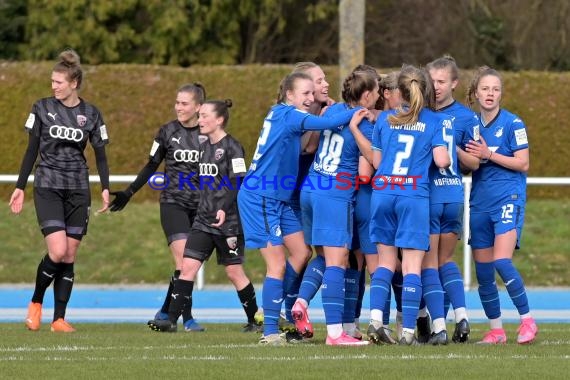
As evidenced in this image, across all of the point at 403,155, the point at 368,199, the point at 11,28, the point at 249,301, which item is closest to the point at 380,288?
the point at 368,199

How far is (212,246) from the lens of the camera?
11047mm

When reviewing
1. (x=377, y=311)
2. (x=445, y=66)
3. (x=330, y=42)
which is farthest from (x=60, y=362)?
(x=330, y=42)

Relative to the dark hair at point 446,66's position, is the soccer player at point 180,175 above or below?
below

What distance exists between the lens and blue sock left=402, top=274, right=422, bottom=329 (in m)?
9.12

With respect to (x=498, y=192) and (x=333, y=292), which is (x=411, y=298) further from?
(x=498, y=192)

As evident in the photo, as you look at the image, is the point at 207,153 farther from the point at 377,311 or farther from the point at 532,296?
the point at 532,296

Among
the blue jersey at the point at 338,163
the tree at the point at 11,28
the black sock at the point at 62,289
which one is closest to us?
the blue jersey at the point at 338,163

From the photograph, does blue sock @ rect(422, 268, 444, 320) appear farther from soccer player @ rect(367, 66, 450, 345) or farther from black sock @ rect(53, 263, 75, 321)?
Result: black sock @ rect(53, 263, 75, 321)

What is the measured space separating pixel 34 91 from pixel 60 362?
45.7ft

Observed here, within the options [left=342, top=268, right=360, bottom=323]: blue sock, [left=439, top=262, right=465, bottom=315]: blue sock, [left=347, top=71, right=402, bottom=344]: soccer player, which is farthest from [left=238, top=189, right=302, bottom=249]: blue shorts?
[left=439, top=262, right=465, bottom=315]: blue sock

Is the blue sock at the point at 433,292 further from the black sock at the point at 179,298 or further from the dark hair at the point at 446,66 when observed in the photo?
the black sock at the point at 179,298

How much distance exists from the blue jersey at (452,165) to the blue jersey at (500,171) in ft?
0.55

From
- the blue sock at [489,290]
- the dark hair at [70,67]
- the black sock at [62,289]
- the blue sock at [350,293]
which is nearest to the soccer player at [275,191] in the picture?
the blue sock at [350,293]

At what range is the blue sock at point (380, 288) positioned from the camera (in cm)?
918
